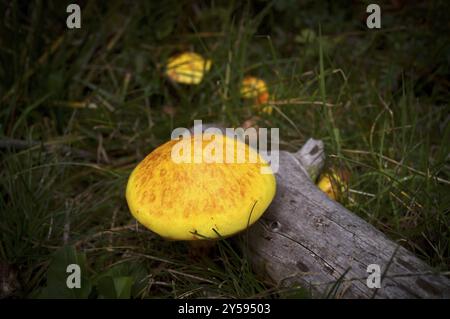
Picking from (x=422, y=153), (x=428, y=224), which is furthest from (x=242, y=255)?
(x=422, y=153)

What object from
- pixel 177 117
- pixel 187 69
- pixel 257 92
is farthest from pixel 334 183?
pixel 187 69

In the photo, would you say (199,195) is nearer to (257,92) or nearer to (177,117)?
(177,117)

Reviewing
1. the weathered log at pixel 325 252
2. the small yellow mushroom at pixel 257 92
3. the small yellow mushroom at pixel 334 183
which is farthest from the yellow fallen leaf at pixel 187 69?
the weathered log at pixel 325 252

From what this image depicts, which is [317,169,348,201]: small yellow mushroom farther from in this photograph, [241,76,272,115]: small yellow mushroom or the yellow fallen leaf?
the yellow fallen leaf

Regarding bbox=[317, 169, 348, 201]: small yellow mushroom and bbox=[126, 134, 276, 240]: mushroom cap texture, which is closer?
bbox=[126, 134, 276, 240]: mushroom cap texture

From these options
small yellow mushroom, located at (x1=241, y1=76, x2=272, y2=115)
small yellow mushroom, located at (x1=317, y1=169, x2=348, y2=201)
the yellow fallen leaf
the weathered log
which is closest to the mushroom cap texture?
the weathered log
